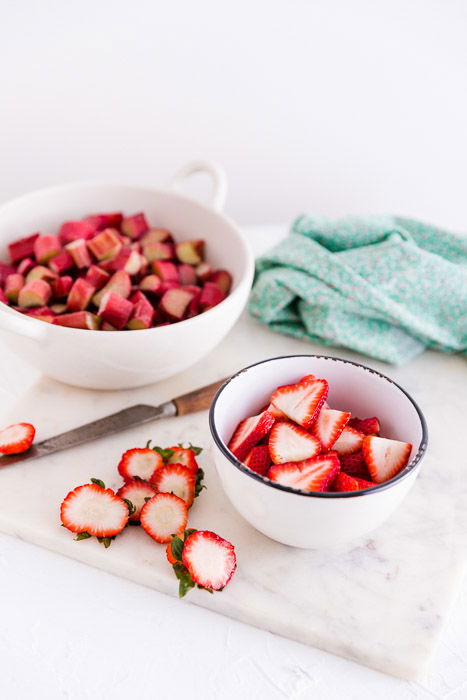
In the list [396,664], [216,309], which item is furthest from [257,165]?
[396,664]

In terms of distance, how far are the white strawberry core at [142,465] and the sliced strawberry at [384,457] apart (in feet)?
0.97

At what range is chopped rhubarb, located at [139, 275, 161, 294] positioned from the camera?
1.28 m

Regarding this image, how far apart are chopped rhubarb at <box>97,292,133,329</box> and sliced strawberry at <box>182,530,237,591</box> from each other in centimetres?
42

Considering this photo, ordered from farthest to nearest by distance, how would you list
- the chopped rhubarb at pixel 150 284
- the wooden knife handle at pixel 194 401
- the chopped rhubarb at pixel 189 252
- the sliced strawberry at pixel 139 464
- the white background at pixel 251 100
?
the white background at pixel 251 100 < the chopped rhubarb at pixel 189 252 < the chopped rhubarb at pixel 150 284 < the wooden knife handle at pixel 194 401 < the sliced strawberry at pixel 139 464

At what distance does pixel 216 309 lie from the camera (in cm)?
117

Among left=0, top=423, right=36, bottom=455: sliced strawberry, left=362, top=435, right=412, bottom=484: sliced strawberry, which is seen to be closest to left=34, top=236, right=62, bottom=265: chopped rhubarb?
left=0, top=423, right=36, bottom=455: sliced strawberry

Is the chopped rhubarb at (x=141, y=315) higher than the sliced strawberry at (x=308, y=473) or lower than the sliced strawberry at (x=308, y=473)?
lower

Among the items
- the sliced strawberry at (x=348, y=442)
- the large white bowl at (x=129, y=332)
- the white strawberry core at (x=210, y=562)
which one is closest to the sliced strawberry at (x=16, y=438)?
the large white bowl at (x=129, y=332)

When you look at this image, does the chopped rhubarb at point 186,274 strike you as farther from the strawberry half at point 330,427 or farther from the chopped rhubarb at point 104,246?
the strawberry half at point 330,427

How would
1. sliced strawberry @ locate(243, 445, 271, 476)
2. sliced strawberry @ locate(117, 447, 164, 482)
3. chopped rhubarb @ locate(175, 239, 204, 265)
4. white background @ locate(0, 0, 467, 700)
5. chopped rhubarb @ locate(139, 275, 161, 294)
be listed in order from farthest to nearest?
1. white background @ locate(0, 0, 467, 700)
2. chopped rhubarb @ locate(175, 239, 204, 265)
3. chopped rhubarb @ locate(139, 275, 161, 294)
4. sliced strawberry @ locate(117, 447, 164, 482)
5. sliced strawberry @ locate(243, 445, 271, 476)

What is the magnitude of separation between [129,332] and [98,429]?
0.49ft

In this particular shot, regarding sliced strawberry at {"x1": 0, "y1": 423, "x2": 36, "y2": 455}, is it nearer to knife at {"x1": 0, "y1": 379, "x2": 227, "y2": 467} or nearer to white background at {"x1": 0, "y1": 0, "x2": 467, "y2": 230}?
knife at {"x1": 0, "y1": 379, "x2": 227, "y2": 467}

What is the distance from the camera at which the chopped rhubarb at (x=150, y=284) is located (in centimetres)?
128

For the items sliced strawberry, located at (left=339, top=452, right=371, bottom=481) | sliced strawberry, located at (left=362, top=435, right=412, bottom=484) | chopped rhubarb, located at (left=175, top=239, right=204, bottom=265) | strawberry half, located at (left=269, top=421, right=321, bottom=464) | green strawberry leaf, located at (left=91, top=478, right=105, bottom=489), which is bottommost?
green strawberry leaf, located at (left=91, top=478, right=105, bottom=489)
